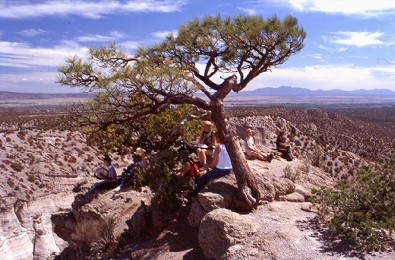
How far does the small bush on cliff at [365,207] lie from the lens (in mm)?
6648

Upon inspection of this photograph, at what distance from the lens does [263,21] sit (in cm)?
916

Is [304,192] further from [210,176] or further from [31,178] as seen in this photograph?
[31,178]

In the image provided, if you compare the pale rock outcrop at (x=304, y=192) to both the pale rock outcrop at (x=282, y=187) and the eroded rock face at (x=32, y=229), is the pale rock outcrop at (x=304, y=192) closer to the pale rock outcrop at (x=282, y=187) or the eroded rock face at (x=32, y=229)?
the pale rock outcrop at (x=282, y=187)

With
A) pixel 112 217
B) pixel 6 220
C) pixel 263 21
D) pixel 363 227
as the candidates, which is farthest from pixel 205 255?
pixel 6 220

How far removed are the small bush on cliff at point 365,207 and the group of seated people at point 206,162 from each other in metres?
2.31

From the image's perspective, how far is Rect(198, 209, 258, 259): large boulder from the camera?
6.90 m

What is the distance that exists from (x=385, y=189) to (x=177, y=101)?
15.5ft

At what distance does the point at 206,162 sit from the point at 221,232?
11.9 feet

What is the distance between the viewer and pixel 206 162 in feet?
34.2

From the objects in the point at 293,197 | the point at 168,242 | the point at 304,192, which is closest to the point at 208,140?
the point at 293,197

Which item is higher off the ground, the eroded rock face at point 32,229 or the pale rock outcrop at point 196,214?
the pale rock outcrop at point 196,214

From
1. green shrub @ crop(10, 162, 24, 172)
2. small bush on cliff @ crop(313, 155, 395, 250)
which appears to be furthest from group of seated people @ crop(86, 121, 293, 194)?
green shrub @ crop(10, 162, 24, 172)

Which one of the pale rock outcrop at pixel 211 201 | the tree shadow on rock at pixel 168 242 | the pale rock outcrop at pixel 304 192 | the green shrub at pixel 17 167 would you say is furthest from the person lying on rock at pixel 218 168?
the green shrub at pixel 17 167

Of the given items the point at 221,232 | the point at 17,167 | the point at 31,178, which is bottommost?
the point at 31,178
